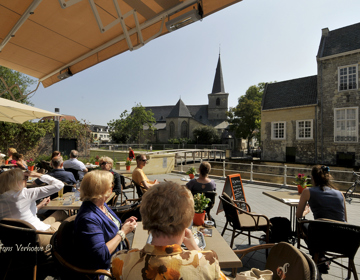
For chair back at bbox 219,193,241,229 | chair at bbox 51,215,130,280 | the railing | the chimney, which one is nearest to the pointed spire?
the chimney

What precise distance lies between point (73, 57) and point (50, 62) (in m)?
0.67

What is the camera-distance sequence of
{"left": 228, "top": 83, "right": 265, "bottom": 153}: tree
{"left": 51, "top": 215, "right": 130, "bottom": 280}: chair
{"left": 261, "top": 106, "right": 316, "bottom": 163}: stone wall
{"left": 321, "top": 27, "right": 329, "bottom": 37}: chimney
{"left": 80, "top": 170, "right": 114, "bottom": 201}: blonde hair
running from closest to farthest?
1. {"left": 51, "top": 215, "right": 130, "bottom": 280}: chair
2. {"left": 80, "top": 170, "right": 114, "bottom": 201}: blonde hair
3. {"left": 321, "top": 27, "right": 329, "bottom": 37}: chimney
4. {"left": 261, "top": 106, "right": 316, "bottom": 163}: stone wall
5. {"left": 228, "top": 83, "right": 265, "bottom": 153}: tree

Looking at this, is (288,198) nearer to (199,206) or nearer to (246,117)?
(199,206)

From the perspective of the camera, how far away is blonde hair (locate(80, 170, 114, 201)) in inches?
81.0

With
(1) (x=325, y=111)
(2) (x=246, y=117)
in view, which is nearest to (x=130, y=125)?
(2) (x=246, y=117)

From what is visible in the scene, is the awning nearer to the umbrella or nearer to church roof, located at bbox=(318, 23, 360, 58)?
the umbrella

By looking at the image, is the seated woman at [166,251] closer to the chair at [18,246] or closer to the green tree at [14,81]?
the chair at [18,246]

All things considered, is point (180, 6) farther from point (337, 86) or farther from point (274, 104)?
point (274, 104)

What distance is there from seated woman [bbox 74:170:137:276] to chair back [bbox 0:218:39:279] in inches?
29.5

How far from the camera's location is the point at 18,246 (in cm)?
223

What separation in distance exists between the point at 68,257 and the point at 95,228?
291 millimetres

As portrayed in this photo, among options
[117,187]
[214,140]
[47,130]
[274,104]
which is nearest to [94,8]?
[117,187]

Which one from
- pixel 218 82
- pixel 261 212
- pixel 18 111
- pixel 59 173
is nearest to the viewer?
pixel 59 173

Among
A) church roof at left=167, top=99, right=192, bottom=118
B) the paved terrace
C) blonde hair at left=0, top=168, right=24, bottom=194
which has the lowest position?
the paved terrace
